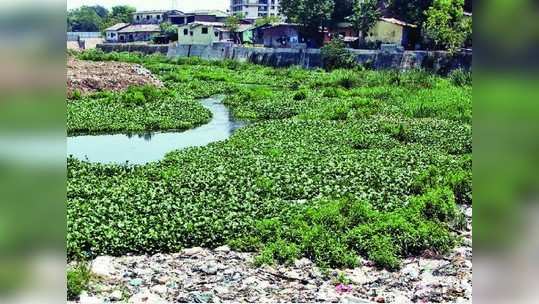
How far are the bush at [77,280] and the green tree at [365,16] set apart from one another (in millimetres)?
30814

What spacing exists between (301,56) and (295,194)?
27673 millimetres

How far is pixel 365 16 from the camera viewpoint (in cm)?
3450

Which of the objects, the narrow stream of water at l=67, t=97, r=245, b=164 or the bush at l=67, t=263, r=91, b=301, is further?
the narrow stream of water at l=67, t=97, r=245, b=164

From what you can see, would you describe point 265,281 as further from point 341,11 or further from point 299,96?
point 341,11

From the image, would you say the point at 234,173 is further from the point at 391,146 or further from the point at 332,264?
the point at 391,146

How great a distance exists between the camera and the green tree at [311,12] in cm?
3728

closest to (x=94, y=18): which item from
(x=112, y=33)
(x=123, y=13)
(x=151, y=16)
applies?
(x=123, y=13)

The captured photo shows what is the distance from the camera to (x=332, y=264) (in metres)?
6.71

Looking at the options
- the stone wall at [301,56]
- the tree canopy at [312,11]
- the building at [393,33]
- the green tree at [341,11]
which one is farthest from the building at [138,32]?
the building at [393,33]

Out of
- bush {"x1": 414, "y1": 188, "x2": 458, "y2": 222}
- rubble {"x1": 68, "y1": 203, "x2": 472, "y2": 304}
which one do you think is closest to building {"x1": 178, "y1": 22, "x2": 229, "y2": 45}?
bush {"x1": 414, "y1": 188, "x2": 458, "y2": 222}

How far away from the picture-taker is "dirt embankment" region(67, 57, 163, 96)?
23781mm

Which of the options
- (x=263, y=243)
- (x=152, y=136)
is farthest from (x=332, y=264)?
(x=152, y=136)

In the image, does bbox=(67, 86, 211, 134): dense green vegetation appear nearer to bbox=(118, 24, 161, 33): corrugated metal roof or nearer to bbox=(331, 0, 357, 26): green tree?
bbox=(331, 0, 357, 26): green tree

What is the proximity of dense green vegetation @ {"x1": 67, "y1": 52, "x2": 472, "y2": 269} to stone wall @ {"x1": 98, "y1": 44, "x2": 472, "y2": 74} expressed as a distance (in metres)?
11.8
